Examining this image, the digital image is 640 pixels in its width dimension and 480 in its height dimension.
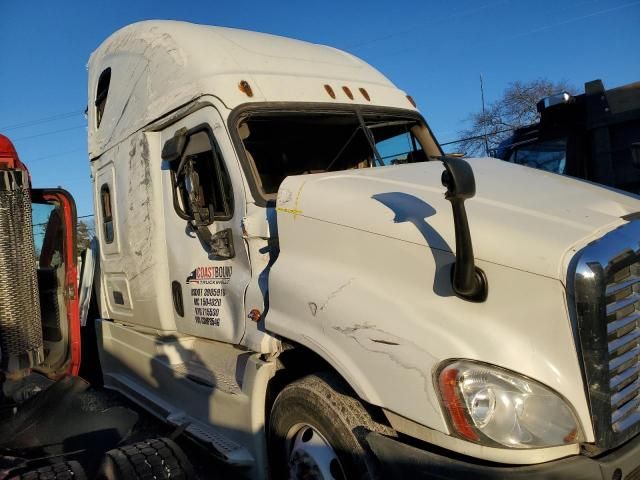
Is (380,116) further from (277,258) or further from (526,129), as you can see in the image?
(526,129)

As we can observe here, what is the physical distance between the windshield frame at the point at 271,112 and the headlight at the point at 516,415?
1.80 m

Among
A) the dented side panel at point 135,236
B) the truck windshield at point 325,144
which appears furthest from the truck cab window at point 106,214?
the truck windshield at point 325,144

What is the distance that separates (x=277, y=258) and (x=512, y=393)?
157 centimetres

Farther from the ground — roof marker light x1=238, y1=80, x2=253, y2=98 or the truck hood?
roof marker light x1=238, y1=80, x2=253, y2=98

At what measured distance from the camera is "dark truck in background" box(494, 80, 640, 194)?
21.8 ft

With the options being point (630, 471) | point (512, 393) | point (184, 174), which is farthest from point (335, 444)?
point (184, 174)

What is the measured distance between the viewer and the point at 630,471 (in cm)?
227

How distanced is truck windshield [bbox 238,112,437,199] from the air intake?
184 cm

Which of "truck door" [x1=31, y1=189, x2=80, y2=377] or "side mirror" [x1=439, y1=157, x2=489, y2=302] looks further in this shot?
"truck door" [x1=31, y1=189, x2=80, y2=377]

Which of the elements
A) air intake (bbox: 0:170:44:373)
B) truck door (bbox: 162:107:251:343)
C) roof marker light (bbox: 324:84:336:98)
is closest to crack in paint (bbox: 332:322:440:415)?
truck door (bbox: 162:107:251:343)

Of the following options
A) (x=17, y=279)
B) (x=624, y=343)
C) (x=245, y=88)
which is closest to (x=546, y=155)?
(x=245, y=88)

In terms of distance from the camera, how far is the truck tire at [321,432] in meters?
2.58

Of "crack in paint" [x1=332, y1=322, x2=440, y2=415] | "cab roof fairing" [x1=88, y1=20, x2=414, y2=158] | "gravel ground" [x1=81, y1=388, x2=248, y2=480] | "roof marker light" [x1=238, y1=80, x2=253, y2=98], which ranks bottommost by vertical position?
"gravel ground" [x1=81, y1=388, x2=248, y2=480]

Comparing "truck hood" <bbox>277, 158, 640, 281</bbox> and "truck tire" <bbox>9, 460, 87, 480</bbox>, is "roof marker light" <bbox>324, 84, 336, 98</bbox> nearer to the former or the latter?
"truck hood" <bbox>277, 158, 640, 281</bbox>
